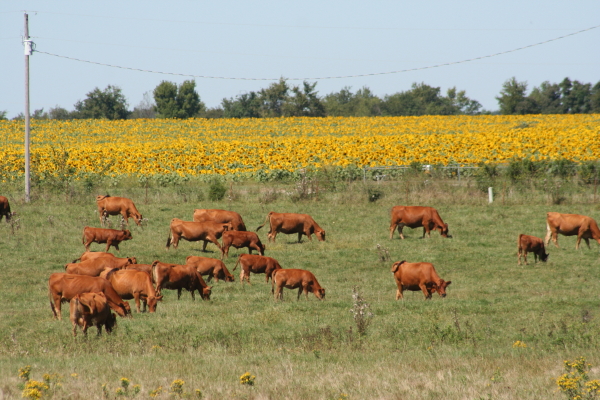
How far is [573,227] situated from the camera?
2328 centimetres

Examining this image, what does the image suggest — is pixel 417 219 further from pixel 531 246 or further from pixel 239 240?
pixel 239 240

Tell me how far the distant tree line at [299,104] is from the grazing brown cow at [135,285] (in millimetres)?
81263

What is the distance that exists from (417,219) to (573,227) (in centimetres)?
530

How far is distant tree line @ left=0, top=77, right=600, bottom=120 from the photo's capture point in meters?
96.1

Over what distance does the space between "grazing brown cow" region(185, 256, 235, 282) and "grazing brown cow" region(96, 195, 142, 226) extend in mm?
9969

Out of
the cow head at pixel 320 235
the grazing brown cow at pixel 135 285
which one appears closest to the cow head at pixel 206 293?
the grazing brown cow at pixel 135 285

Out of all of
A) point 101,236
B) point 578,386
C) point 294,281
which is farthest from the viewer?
point 101,236

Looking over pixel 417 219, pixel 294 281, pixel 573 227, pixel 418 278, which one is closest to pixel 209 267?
pixel 294 281

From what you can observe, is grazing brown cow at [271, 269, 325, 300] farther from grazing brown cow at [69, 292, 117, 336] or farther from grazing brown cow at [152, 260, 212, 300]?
grazing brown cow at [69, 292, 117, 336]

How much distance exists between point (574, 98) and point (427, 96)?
32.5m

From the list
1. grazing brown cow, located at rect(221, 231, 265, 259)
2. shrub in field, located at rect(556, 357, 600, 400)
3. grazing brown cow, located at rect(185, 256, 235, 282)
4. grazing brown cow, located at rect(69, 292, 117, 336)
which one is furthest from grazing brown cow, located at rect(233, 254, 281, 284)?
shrub in field, located at rect(556, 357, 600, 400)

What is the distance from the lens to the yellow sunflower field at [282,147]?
45.7m

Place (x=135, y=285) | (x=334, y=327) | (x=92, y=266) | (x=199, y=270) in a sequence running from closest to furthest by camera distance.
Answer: (x=334, y=327)
(x=135, y=285)
(x=92, y=266)
(x=199, y=270)

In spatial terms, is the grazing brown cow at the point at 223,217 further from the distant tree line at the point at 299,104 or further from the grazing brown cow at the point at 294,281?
the distant tree line at the point at 299,104
